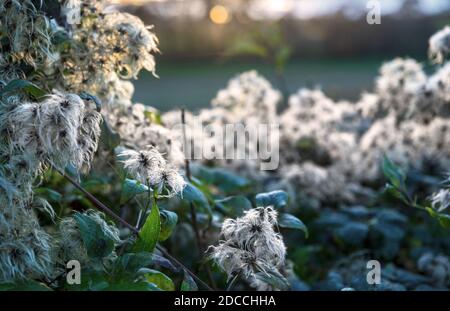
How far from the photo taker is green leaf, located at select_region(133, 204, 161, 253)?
1449 millimetres

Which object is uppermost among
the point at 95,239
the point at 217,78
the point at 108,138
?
the point at 217,78

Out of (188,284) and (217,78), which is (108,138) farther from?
(217,78)

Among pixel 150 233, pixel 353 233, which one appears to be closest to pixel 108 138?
pixel 150 233

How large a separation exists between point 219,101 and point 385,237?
1.25m

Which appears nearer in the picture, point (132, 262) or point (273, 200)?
point (132, 262)

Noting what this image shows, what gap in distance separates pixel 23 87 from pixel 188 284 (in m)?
0.57

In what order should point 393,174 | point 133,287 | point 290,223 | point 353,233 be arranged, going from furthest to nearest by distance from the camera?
point 353,233 < point 393,174 < point 290,223 < point 133,287

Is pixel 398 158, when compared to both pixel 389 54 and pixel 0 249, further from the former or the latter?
pixel 389 54

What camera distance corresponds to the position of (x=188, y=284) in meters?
1.55

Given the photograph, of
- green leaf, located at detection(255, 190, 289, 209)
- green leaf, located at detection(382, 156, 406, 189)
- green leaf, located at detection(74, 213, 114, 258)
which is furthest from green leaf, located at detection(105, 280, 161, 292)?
green leaf, located at detection(382, 156, 406, 189)

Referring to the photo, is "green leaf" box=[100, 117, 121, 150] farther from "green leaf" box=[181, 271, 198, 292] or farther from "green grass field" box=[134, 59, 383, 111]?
"green grass field" box=[134, 59, 383, 111]

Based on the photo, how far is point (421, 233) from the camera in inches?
115

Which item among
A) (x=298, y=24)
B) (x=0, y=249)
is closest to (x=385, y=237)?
(x=0, y=249)

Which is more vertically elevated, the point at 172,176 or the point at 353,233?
the point at 172,176
